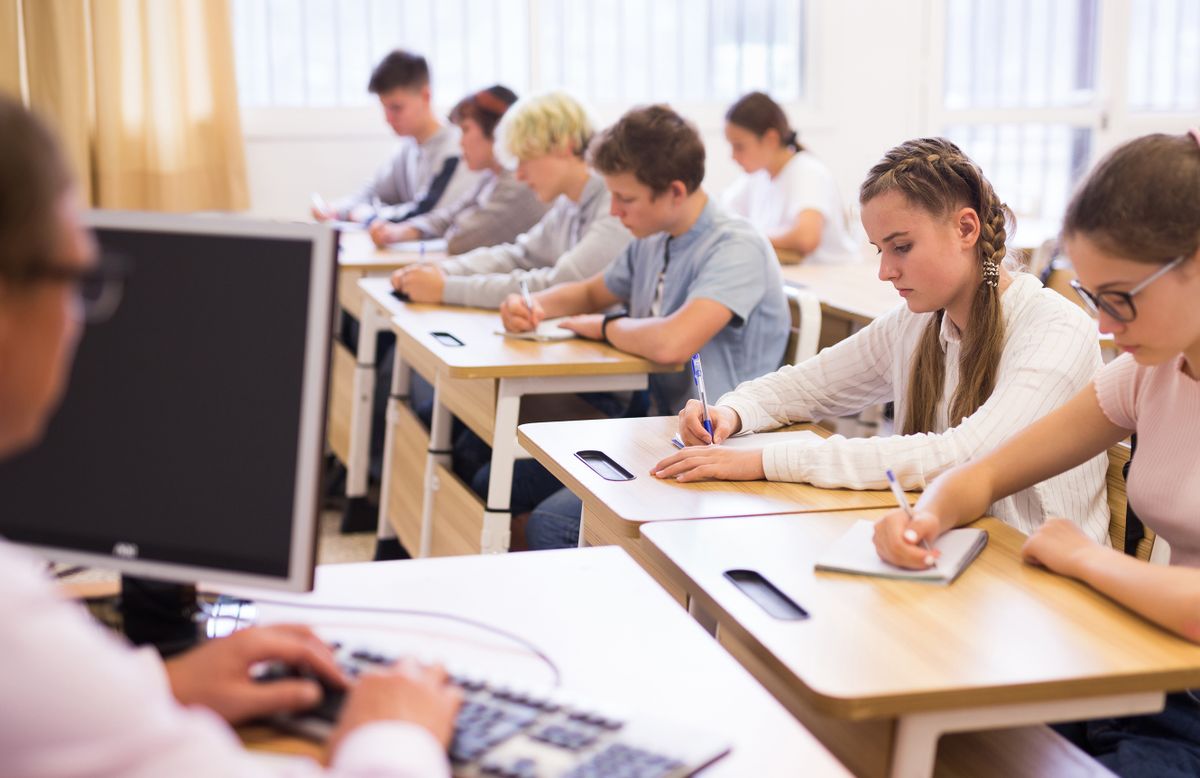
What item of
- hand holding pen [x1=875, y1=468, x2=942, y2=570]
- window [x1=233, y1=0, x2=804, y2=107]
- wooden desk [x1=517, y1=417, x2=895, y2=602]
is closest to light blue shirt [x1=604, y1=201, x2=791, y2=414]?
wooden desk [x1=517, y1=417, x2=895, y2=602]

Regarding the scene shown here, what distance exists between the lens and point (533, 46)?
5.70 m

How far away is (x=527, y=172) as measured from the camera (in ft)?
11.8

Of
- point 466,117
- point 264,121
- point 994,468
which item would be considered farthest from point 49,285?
point 264,121

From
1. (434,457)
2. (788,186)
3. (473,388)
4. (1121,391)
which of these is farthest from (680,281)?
(788,186)

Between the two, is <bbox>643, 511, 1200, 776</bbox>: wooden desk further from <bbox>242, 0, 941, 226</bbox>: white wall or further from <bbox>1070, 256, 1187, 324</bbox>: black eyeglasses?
<bbox>242, 0, 941, 226</bbox>: white wall

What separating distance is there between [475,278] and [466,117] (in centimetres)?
121

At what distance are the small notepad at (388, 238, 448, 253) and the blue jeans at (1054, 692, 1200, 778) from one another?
3.17 m

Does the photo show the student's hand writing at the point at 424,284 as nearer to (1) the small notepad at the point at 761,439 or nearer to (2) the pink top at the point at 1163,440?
(1) the small notepad at the point at 761,439

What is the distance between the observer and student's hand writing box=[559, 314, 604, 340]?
2.81 m

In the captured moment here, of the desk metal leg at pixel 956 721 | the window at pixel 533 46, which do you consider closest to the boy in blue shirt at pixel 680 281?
the desk metal leg at pixel 956 721

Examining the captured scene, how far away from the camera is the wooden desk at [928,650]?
1138 millimetres

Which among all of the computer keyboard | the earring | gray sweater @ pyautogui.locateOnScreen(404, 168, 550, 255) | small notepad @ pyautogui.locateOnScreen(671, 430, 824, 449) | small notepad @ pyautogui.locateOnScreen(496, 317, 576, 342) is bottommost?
small notepad @ pyautogui.locateOnScreen(671, 430, 824, 449)

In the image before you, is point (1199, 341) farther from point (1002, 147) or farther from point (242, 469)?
point (1002, 147)

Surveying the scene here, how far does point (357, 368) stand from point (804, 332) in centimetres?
158
